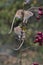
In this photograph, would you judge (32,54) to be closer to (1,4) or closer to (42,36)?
(1,4)

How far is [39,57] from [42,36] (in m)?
1.89

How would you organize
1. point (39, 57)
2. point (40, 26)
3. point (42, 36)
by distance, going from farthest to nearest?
point (40, 26)
point (39, 57)
point (42, 36)

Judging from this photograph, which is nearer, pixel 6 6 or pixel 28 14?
pixel 28 14

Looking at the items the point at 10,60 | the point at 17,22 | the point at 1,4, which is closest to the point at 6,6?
the point at 1,4

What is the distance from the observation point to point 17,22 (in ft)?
10.6

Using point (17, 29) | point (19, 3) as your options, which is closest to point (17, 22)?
point (19, 3)

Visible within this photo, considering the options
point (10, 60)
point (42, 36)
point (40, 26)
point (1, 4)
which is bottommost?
point (10, 60)

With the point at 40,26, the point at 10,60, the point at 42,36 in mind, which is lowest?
the point at 10,60

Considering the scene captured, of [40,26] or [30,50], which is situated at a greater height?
[40,26]

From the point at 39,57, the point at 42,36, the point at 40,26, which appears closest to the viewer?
the point at 42,36

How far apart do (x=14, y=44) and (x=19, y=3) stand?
0.47 meters

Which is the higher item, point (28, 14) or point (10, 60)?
point (28, 14)

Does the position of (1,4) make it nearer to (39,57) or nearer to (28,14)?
(39,57)

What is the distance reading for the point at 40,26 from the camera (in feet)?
11.1
